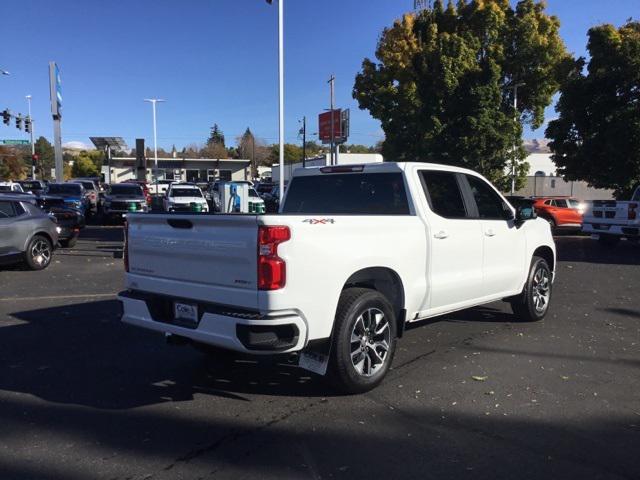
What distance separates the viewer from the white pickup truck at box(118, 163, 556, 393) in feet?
13.4

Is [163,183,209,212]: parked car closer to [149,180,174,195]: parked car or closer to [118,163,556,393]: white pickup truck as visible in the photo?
[149,180,174,195]: parked car

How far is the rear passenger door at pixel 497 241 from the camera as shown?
6.31 metres

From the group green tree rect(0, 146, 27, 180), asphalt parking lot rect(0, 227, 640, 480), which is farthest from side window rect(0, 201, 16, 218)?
green tree rect(0, 146, 27, 180)

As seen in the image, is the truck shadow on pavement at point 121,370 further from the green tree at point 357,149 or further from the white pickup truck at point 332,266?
the green tree at point 357,149

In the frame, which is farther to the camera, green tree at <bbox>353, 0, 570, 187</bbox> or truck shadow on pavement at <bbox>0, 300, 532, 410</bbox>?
green tree at <bbox>353, 0, 570, 187</bbox>

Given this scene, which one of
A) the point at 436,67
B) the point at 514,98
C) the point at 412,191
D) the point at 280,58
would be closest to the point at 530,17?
the point at 514,98

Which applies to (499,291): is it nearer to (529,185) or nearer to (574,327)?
(574,327)

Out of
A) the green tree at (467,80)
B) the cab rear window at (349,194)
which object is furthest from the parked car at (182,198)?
the cab rear window at (349,194)

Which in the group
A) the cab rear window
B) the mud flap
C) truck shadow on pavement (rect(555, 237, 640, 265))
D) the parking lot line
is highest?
the cab rear window

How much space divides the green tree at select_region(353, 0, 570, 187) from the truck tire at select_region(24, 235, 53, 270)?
1693 cm

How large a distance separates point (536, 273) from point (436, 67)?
1901cm

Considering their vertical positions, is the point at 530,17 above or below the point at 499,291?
above

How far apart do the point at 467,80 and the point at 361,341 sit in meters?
21.6

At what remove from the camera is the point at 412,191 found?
216 inches
